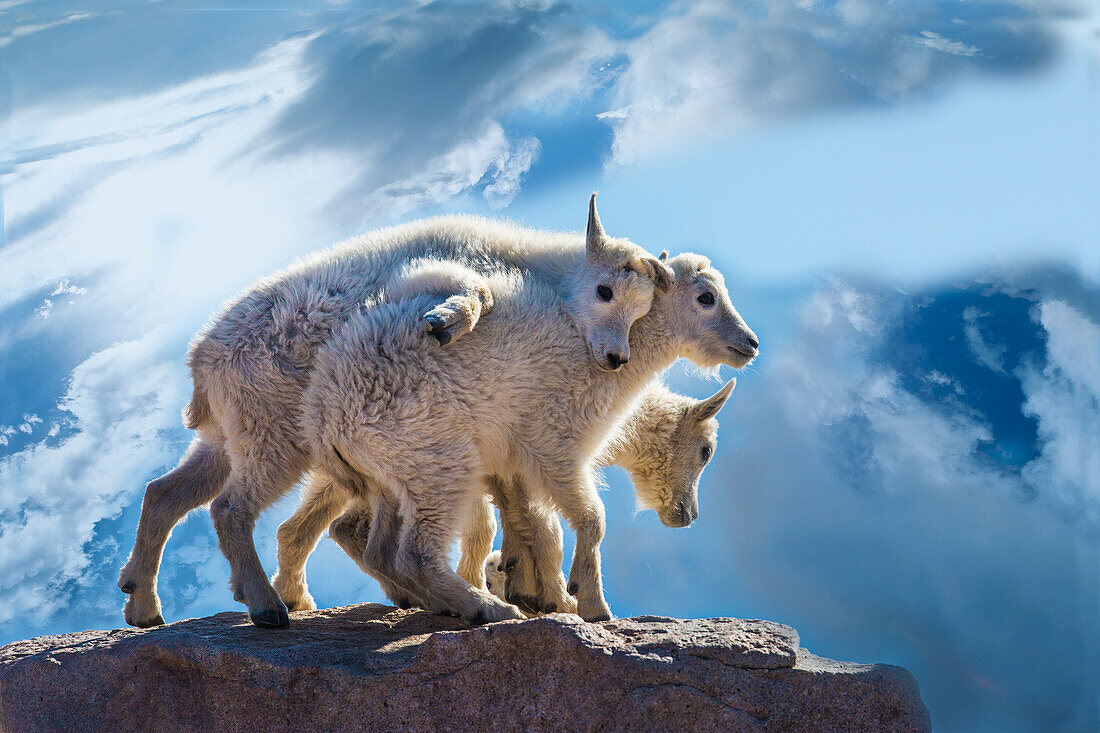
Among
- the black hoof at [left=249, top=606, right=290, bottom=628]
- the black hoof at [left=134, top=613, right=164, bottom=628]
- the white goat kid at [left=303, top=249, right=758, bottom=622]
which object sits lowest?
the black hoof at [left=249, top=606, right=290, bottom=628]

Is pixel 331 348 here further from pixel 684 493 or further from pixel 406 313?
pixel 684 493

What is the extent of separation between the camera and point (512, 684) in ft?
16.5

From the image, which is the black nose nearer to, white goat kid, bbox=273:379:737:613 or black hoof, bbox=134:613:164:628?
white goat kid, bbox=273:379:737:613

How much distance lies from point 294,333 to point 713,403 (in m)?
3.43

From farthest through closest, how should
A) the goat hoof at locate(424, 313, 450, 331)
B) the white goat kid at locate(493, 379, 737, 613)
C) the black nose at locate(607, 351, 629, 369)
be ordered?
1. the white goat kid at locate(493, 379, 737, 613)
2. the black nose at locate(607, 351, 629, 369)
3. the goat hoof at locate(424, 313, 450, 331)

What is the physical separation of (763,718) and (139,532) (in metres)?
4.55

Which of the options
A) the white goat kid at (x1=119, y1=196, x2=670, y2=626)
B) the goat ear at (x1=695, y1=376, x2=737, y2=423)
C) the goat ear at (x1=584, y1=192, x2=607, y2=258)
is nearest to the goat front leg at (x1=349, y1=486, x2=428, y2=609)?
the white goat kid at (x1=119, y1=196, x2=670, y2=626)

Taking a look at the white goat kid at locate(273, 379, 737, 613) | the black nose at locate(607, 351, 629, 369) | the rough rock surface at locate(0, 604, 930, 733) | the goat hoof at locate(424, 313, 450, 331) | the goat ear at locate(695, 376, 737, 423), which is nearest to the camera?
the rough rock surface at locate(0, 604, 930, 733)

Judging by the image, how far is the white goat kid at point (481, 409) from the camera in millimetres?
6109

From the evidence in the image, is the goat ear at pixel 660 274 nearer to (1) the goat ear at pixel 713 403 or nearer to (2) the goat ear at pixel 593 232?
(2) the goat ear at pixel 593 232

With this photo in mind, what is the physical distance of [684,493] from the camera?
8227 millimetres

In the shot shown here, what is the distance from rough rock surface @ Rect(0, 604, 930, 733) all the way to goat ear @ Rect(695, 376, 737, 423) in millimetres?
2417

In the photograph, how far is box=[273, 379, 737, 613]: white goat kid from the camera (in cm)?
717

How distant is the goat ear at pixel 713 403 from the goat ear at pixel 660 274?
1193 mm
